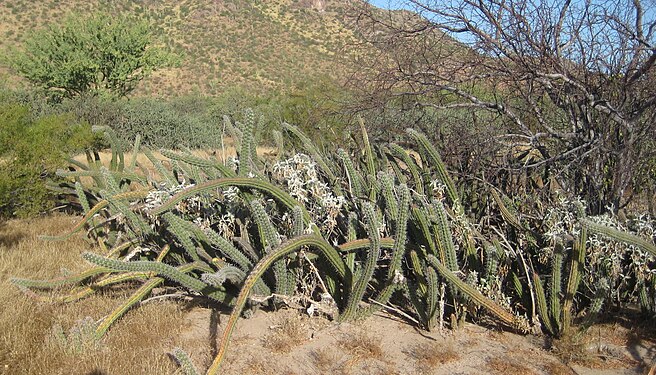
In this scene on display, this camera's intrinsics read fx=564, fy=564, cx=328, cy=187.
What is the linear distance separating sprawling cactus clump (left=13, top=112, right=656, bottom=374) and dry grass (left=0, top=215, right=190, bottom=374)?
16cm

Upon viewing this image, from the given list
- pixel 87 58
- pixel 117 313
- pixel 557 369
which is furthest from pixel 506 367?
pixel 87 58

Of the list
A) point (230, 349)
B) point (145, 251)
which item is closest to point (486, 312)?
point (230, 349)

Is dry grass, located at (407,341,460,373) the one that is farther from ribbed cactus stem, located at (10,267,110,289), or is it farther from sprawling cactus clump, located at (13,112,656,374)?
ribbed cactus stem, located at (10,267,110,289)

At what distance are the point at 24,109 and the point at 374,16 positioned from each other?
388 centimetres

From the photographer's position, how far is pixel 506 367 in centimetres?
329

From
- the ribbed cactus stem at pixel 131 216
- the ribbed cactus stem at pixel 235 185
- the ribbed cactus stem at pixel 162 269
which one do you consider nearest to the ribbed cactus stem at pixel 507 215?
the ribbed cactus stem at pixel 235 185

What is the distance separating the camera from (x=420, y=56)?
5734mm

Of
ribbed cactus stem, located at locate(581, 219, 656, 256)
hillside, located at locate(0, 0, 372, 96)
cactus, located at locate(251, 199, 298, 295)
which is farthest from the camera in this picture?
hillside, located at locate(0, 0, 372, 96)

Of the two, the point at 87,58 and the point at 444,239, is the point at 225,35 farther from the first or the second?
the point at 444,239

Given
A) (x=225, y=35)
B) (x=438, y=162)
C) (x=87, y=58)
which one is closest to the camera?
(x=438, y=162)

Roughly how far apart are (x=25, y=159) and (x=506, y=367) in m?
4.88

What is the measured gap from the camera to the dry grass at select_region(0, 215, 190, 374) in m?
3.32


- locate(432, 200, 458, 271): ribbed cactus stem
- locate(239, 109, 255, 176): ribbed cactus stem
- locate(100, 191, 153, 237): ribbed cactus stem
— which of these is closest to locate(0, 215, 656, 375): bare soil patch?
locate(432, 200, 458, 271): ribbed cactus stem

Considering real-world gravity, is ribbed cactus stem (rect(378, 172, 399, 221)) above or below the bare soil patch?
above
